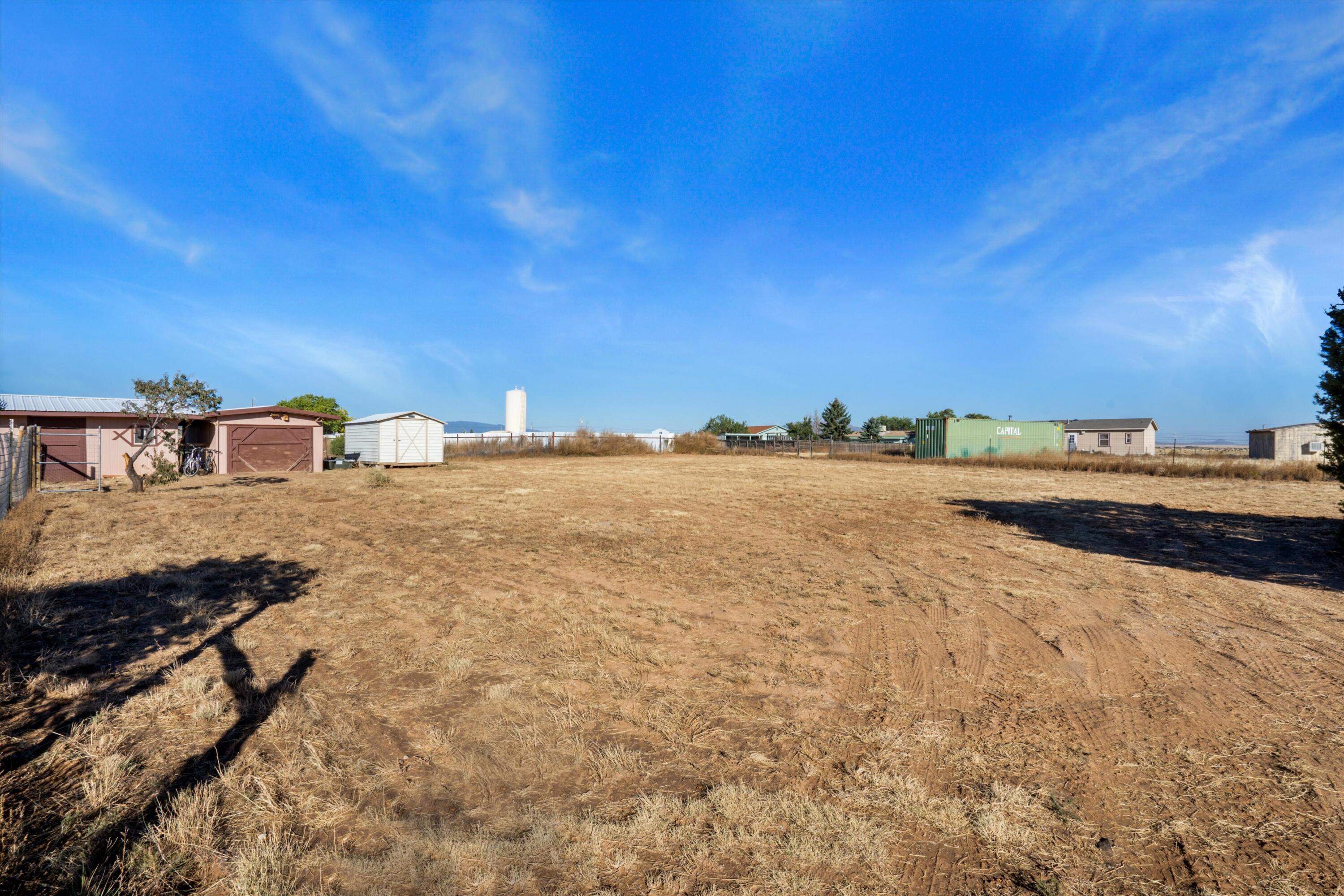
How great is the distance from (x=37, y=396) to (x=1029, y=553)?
3656cm

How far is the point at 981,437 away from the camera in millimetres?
38844

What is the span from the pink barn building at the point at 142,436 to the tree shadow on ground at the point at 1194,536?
88.5ft

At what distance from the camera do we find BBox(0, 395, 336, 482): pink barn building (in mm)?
22047

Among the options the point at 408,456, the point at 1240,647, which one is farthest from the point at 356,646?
the point at 408,456

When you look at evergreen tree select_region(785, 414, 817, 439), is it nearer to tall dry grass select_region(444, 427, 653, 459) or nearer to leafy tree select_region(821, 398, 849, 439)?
leafy tree select_region(821, 398, 849, 439)

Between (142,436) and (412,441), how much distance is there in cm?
1024

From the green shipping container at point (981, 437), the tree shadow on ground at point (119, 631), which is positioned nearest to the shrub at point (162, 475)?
the tree shadow on ground at point (119, 631)

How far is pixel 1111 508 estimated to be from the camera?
14234 mm

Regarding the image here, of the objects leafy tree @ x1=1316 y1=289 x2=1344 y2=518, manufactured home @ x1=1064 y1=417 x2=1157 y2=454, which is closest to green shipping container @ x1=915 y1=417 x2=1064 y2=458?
manufactured home @ x1=1064 y1=417 x2=1157 y2=454

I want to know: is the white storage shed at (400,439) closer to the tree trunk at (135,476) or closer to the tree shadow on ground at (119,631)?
the tree trunk at (135,476)

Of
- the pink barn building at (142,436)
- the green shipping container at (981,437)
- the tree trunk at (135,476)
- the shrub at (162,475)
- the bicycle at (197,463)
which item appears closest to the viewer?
the tree trunk at (135,476)

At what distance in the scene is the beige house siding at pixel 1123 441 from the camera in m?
49.1

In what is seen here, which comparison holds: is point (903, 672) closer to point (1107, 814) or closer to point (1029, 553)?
point (1107, 814)

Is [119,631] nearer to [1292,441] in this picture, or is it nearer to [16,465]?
[16,465]
